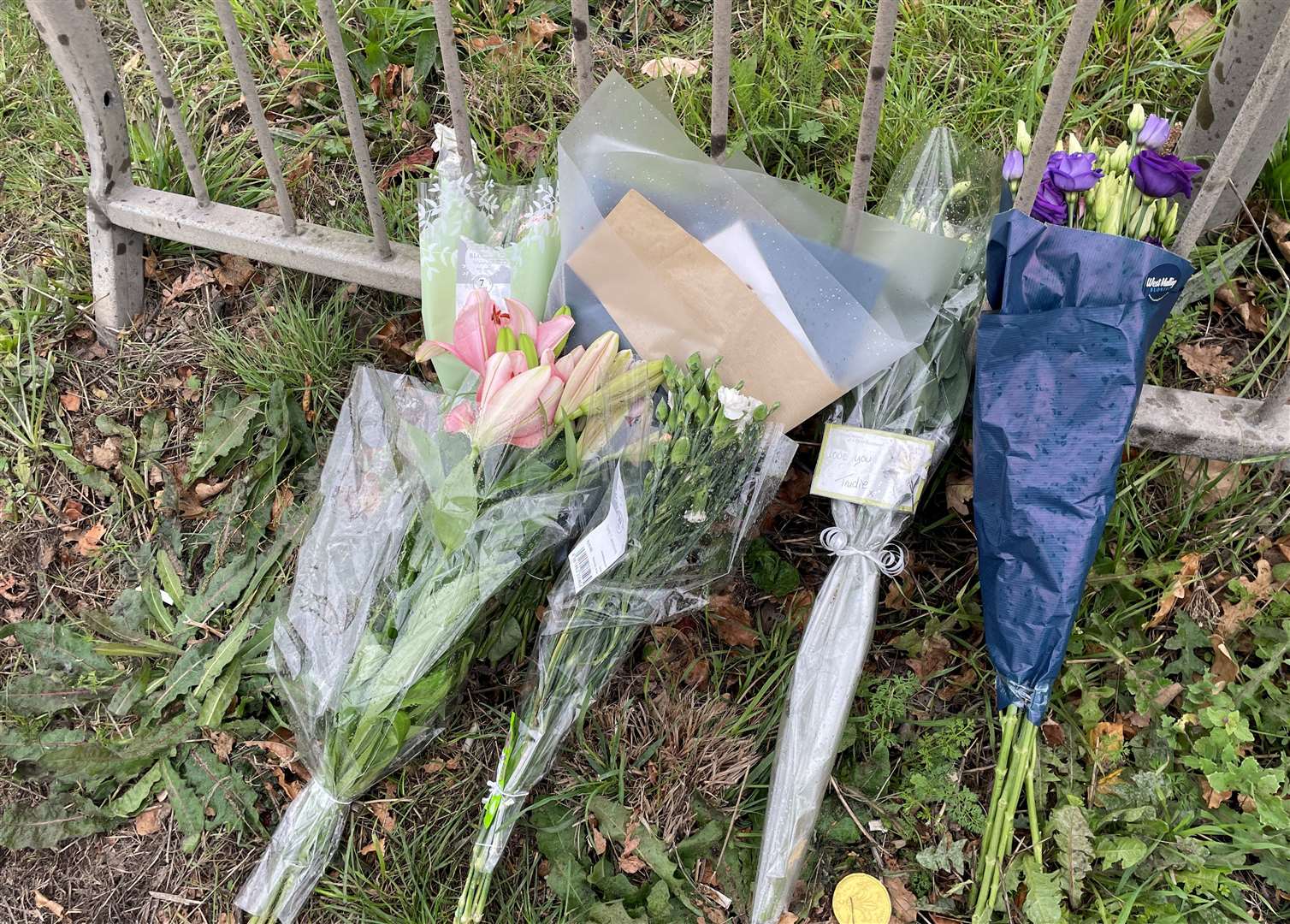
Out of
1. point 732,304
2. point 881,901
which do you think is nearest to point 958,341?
point 732,304

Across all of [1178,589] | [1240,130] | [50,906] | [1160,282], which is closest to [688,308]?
[1160,282]

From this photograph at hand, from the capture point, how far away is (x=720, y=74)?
1666mm

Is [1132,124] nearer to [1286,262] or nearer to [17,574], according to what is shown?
[1286,262]

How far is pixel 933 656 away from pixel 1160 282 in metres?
0.76

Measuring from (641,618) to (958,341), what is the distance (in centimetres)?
76

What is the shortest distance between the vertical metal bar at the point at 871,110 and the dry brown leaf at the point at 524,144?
868 mm

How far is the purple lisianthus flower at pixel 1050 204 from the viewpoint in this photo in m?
1.59

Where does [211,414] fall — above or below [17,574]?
above

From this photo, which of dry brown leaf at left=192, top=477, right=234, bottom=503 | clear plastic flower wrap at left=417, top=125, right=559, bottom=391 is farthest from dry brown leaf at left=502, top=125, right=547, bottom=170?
dry brown leaf at left=192, top=477, right=234, bottom=503

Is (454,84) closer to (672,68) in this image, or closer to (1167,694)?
(672,68)

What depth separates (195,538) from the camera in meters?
2.02

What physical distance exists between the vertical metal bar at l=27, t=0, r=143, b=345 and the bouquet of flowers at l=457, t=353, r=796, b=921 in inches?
55.5

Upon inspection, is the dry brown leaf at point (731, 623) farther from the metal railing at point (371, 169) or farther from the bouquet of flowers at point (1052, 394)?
the metal railing at point (371, 169)

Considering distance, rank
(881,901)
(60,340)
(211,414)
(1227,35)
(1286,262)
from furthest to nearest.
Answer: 1. (60,340)
2. (211,414)
3. (1286,262)
4. (1227,35)
5. (881,901)
